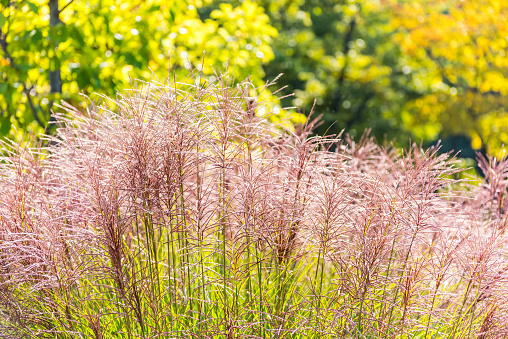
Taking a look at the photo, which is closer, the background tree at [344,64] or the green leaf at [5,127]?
the green leaf at [5,127]

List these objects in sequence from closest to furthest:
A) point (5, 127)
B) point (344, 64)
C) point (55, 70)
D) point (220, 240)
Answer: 1. point (220, 240)
2. point (5, 127)
3. point (55, 70)
4. point (344, 64)

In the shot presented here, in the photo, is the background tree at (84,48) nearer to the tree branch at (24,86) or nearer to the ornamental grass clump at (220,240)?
the tree branch at (24,86)

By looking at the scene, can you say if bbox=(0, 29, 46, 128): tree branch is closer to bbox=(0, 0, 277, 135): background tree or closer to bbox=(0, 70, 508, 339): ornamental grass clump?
bbox=(0, 0, 277, 135): background tree

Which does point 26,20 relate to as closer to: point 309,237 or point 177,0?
point 177,0

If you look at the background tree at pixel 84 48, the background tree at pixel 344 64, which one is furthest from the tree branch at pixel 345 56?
the background tree at pixel 84 48

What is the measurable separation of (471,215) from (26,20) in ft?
14.3

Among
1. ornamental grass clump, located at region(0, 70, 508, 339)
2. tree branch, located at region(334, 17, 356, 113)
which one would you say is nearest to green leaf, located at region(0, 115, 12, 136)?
ornamental grass clump, located at region(0, 70, 508, 339)

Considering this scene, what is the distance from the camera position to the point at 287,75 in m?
13.9

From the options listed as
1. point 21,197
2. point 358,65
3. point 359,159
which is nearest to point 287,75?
point 358,65

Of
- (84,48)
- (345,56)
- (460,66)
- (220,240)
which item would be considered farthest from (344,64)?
(220,240)

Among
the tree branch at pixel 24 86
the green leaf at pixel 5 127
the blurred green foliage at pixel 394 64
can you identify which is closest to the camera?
the green leaf at pixel 5 127

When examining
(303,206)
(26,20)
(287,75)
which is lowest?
(287,75)

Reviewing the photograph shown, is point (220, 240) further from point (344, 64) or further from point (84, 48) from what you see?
point (344, 64)

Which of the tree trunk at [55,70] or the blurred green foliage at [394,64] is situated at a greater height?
the tree trunk at [55,70]
